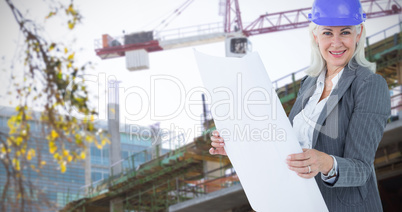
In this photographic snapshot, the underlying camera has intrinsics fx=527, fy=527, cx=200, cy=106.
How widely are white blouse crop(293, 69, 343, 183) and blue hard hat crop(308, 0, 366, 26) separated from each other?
7.0 inches

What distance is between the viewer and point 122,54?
4691 cm

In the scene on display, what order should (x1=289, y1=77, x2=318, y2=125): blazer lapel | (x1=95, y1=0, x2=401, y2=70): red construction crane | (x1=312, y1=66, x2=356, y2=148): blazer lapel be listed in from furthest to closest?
(x1=95, y1=0, x2=401, y2=70): red construction crane, (x1=289, y1=77, x2=318, y2=125): blazer lapel, (x1=312, y1=66, x2=356, y2=148): blazer lapel

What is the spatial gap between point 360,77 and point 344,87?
59mm

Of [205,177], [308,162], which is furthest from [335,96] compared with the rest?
[205,177]

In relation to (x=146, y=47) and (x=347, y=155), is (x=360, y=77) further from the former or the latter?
(x=146, y=47)

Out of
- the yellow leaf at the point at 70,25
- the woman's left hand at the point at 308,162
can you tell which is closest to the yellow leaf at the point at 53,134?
the yellow leaf at the point at 70,25

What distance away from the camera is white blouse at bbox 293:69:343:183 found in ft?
5.72

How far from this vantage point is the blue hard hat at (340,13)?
5.52 feet

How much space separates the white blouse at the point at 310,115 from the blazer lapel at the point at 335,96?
0.09 feet

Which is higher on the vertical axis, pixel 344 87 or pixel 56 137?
pixel 56 137

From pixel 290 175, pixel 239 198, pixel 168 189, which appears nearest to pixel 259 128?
pixel 290 175

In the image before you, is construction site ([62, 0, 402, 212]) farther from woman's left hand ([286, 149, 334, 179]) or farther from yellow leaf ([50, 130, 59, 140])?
woman's left hand ([286, 149, 334, 179])

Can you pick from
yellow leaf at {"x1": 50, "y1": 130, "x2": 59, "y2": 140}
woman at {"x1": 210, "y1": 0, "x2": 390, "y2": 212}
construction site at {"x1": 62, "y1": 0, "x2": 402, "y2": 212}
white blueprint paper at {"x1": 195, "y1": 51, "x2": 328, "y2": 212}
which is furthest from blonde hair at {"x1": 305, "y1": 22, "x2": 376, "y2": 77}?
construction site at {"x1": 62, "y1": 0, "x2": 402, "y2": 212}

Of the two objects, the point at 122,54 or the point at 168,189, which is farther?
the point at 122,54
